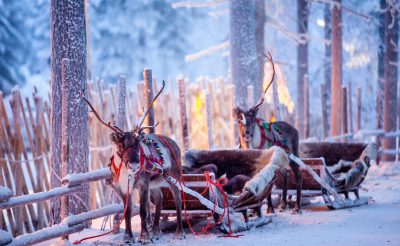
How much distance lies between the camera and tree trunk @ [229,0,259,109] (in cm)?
1573

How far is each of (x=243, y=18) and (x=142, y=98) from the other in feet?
12.3

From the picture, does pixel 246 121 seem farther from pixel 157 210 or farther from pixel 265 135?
pixel 157 210

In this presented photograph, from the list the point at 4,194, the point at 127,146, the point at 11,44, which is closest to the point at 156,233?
the point at 127,146

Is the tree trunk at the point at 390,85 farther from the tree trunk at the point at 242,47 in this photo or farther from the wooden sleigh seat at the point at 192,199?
the wooden sleigh seat at the point at 192,199

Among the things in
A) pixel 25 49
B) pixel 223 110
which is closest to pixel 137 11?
pixel 25 49

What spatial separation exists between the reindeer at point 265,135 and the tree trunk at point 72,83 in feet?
9.20

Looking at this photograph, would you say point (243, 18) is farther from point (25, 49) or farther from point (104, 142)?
point (25, 49)

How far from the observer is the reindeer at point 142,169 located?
25.3 ft

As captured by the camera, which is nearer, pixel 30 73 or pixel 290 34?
pixel 290 34

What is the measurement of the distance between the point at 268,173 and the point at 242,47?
22.6 feet

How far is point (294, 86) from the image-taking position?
3444cm

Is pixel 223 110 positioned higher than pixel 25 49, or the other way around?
pixel 25 49

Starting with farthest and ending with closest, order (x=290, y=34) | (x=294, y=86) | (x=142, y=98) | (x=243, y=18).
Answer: (x=294, y=86) < (x=290, y=34) < (x=243, y=18) < (x=142, y=98)

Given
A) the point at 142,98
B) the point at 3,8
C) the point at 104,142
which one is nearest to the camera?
the point at 104,142
